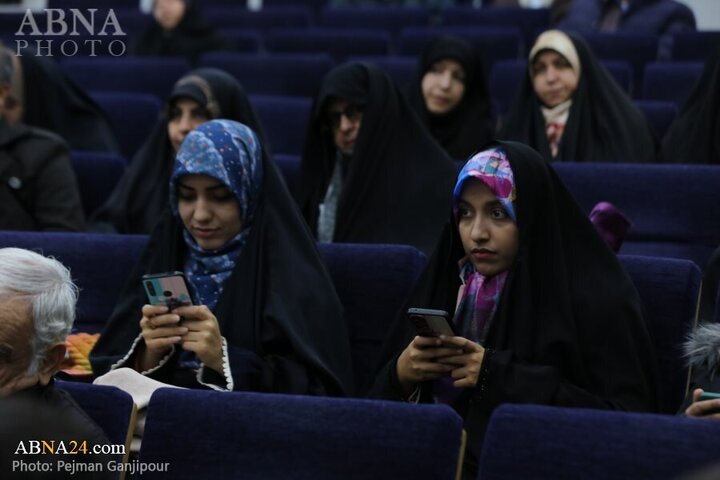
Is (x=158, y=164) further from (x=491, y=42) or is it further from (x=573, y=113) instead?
(x=491, y=42)

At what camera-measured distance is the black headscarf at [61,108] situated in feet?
20.9

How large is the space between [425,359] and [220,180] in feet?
2.82

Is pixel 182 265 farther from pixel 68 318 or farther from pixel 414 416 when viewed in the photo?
pixel 414 416

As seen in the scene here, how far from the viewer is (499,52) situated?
801 cm

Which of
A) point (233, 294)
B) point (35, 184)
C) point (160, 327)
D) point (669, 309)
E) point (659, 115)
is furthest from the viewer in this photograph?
point (659, 115)


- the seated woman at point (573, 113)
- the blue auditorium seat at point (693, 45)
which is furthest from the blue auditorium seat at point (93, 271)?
the blue auditorium seat at point (693, 45)

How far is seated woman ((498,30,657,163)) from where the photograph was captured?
18.3ft

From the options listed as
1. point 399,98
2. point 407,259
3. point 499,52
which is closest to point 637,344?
point 407,259

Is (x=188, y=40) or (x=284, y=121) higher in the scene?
(x=188, y=40)

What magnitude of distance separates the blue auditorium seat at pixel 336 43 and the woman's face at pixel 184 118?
3.17m

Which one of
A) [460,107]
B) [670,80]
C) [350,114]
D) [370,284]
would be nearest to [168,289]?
[370,284]

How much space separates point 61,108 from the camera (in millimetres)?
6434

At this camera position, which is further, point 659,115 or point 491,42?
point 491,42

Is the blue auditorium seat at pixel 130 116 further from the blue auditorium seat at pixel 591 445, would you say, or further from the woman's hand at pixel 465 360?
the blue auditorium seat at pixel 591 445
